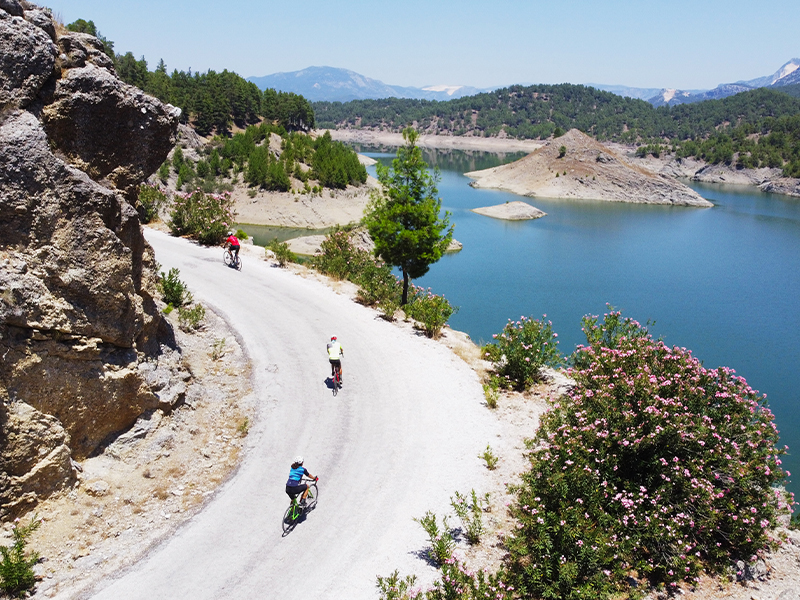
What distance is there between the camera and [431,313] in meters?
21.1

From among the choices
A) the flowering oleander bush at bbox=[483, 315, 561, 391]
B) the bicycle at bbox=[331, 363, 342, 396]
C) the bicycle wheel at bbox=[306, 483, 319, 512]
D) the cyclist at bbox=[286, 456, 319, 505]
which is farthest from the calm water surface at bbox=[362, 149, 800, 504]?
the cyclist at bbox=[286, 456, 319, 505]

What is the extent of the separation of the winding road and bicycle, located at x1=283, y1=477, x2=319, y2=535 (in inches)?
6.5

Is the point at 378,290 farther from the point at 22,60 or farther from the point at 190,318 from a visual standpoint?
the point at 22,60

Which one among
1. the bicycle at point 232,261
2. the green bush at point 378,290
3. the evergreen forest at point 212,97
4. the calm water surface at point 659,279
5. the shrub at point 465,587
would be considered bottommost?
the calm water surface at point 659,279

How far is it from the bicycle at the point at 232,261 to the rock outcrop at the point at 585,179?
82480 mm

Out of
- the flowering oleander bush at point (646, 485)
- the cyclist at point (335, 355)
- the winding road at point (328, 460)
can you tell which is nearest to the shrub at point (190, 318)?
the winding road at point (328, 460)

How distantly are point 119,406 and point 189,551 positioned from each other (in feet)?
13.3

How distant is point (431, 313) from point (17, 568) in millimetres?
14943

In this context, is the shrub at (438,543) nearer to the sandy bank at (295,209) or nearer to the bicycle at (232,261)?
the bicycle at (232,261)

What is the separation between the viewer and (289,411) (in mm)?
14500

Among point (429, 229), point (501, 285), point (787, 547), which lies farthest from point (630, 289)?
point (787, 547)

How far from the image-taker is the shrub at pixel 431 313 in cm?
2088

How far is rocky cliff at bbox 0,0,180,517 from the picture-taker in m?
9.83

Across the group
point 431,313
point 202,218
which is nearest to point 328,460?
point 431,313
